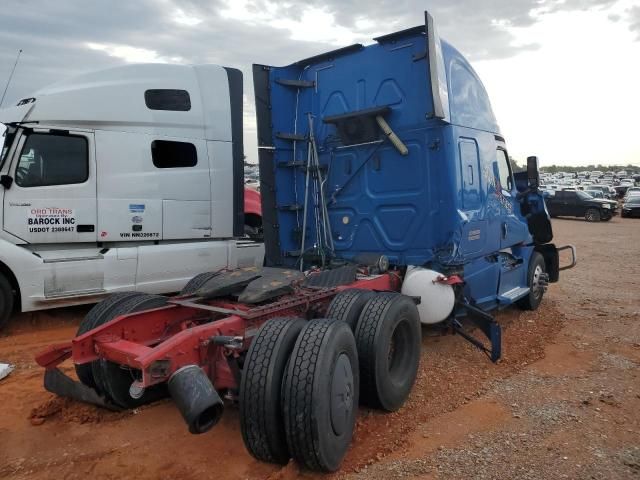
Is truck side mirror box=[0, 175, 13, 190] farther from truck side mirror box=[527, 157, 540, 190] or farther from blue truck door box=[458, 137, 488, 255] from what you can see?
truck side mirror box=[527, 157, 540, 190]

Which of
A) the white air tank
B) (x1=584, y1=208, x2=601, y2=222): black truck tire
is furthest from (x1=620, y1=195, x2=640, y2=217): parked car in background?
the white air tank

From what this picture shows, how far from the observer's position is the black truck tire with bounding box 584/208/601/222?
1095 inches

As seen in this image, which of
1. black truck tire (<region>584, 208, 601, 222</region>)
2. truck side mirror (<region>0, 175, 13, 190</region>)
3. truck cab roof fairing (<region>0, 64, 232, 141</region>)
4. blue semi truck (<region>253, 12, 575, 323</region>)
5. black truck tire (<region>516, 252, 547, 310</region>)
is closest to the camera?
blue semi truck (<region>253, 12, 575, 323</region>)

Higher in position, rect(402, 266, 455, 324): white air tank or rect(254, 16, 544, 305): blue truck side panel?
rect(254, 16, 544, 305): blue truck side panel

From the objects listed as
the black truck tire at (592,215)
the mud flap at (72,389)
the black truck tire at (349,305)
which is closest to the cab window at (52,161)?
the mud flap at (72,389)

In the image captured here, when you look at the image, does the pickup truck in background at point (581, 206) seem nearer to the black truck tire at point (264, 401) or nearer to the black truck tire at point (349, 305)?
the black truck tire at point (349, 305)

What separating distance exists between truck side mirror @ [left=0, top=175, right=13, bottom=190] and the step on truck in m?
2.88

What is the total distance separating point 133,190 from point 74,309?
2028 mm

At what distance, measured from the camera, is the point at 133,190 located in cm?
690

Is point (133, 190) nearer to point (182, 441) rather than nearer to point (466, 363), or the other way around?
point (182, 441)

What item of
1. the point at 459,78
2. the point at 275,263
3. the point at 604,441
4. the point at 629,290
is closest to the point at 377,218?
the point at 275,263

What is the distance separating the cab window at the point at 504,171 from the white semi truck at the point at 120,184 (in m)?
3.61

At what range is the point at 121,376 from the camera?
3.88m

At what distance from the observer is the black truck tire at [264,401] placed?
9.89ft
